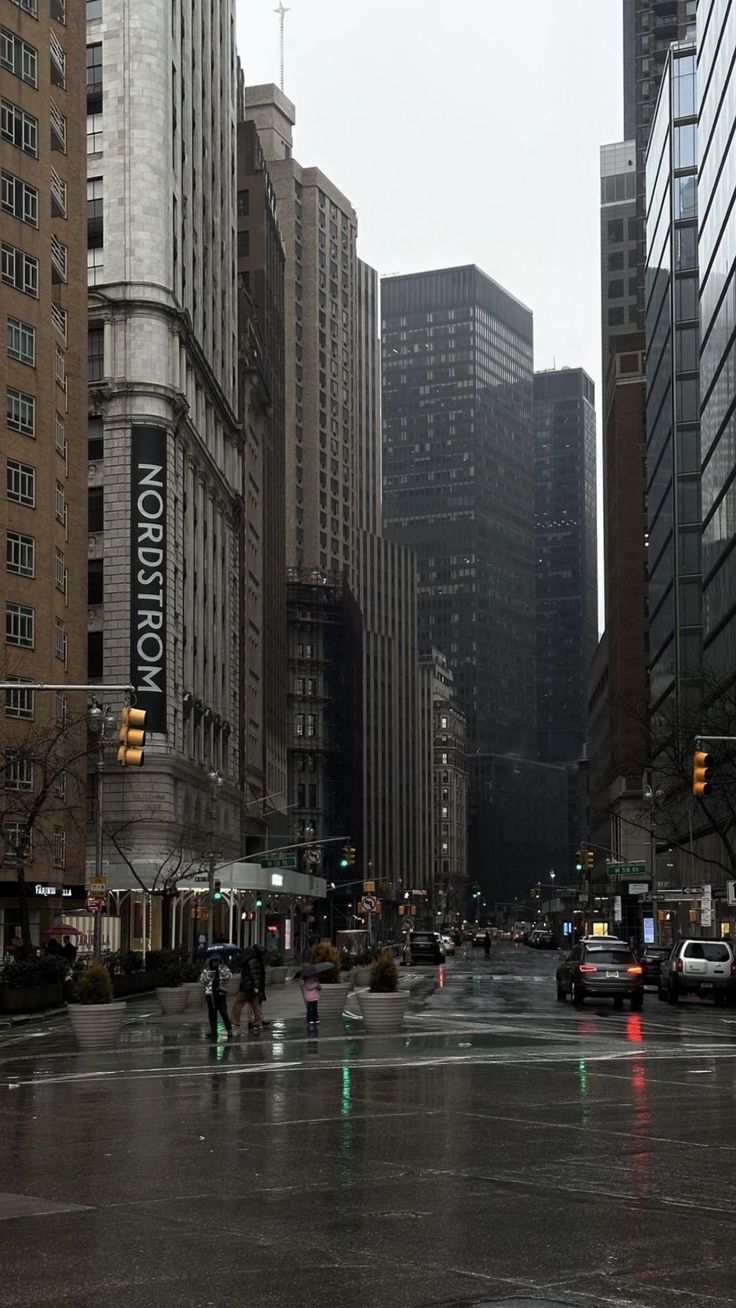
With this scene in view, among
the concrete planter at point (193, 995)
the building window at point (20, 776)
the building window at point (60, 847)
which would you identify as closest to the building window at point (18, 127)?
the building window at point (20, 776)

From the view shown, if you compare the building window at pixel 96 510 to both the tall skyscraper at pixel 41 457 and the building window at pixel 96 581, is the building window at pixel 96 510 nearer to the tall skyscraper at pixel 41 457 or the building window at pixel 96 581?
the building window at pixel 96 581

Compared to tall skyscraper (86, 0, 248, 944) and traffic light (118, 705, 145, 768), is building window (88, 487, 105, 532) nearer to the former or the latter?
tall skyscraper (86, 0, 248, 944)

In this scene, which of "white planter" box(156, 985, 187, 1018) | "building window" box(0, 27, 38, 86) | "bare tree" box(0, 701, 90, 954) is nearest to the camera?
"white planter" box(156, 985, 187, 1018)

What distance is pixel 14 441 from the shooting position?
63.1 metres

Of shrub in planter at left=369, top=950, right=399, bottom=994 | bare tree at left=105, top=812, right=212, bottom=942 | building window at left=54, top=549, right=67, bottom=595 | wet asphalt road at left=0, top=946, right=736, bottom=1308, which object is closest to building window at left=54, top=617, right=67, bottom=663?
building window at left=54, top=549, right=67, bottom=595

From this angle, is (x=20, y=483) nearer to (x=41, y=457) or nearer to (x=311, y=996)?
(x=41, y=457)

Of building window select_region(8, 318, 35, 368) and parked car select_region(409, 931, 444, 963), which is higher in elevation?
building window select_region(8, 318, 35, 368)

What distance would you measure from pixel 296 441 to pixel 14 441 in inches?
4619

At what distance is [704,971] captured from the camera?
159 feet

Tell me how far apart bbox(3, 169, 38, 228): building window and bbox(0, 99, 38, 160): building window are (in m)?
1.43

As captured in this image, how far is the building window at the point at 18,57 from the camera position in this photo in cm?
6353

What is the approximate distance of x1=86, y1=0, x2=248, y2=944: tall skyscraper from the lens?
256ft

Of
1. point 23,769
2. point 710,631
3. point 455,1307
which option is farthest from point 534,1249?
point 710,631

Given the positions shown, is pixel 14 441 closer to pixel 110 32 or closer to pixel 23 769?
pixel 23 769
